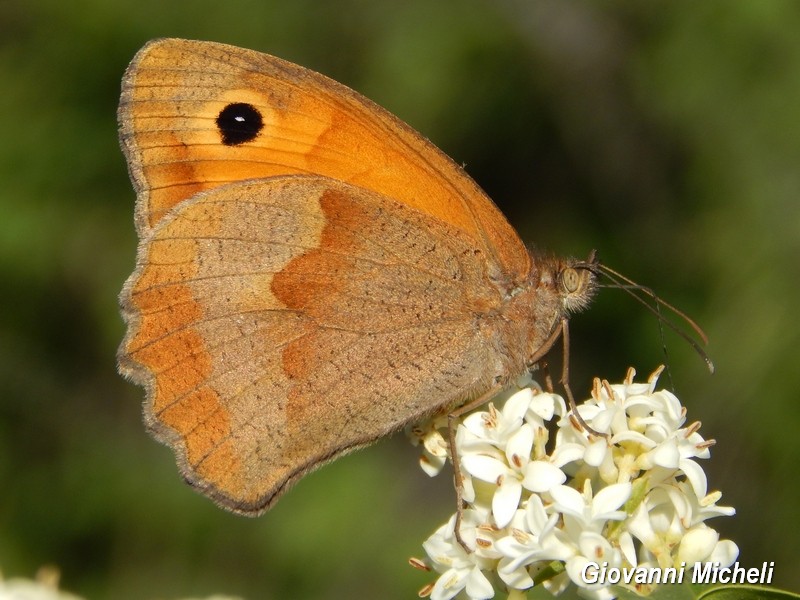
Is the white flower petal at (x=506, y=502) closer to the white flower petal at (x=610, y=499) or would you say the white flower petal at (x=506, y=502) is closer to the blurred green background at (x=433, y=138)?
the white flower petal at (x=610, y=499)

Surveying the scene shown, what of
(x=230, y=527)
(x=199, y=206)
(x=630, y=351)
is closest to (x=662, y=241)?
(x=630, y=351)

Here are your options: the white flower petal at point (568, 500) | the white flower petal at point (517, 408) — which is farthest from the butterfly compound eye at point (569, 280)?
the white flower petal at point (568, 500)

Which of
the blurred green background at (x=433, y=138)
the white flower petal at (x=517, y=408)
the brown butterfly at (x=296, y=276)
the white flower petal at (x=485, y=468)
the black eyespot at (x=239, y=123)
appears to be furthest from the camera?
the blurred green background at (x=433, y=138)

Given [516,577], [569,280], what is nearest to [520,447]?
[516,577]

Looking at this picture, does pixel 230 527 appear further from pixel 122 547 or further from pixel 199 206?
pixel 199 206

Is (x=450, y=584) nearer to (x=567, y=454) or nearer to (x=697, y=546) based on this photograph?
(x=567, y=454)

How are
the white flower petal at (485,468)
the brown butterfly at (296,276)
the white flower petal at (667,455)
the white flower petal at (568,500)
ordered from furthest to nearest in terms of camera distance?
the brown butterfly at (296,276) < the white flower petal at (485,468) < the white flower petal at (667,455) < the white flower petal at (568,500)
